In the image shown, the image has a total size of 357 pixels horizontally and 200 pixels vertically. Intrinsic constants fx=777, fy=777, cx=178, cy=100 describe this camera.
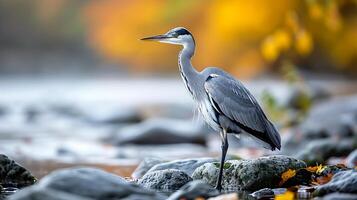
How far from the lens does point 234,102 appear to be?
7.23 meters

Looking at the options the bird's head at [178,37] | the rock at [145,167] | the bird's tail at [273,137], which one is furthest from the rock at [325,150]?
the bird's head at [178,37]

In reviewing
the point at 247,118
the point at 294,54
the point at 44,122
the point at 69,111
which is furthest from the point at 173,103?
the point at 247,118

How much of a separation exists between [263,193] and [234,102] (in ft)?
3.03

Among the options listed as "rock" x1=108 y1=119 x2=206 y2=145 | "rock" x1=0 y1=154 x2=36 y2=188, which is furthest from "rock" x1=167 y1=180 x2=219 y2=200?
"rock" x1=108 y1=119 x2=206 y2=145

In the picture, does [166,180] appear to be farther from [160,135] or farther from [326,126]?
[326,126]

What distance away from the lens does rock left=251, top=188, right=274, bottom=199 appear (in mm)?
6688

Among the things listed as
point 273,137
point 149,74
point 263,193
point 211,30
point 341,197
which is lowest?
point 341,197

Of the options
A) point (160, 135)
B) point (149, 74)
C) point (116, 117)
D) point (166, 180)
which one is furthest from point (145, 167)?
point (149, 74)

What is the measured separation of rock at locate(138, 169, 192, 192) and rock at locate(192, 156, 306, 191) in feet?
1.20

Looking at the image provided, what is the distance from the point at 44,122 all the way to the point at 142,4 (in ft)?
A: 79.1

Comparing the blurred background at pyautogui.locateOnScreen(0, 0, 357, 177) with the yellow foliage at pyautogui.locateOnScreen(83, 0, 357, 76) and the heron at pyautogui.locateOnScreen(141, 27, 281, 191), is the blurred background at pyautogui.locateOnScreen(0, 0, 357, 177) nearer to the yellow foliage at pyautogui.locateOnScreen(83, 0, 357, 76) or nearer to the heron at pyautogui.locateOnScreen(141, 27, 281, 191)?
the yellow foliage at pyautogui.locateOnScreen(83, 0, 357, 76)

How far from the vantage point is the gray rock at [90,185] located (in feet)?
18.8

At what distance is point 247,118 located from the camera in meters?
7.26

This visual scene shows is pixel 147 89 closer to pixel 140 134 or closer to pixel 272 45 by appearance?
pixel 140 134
